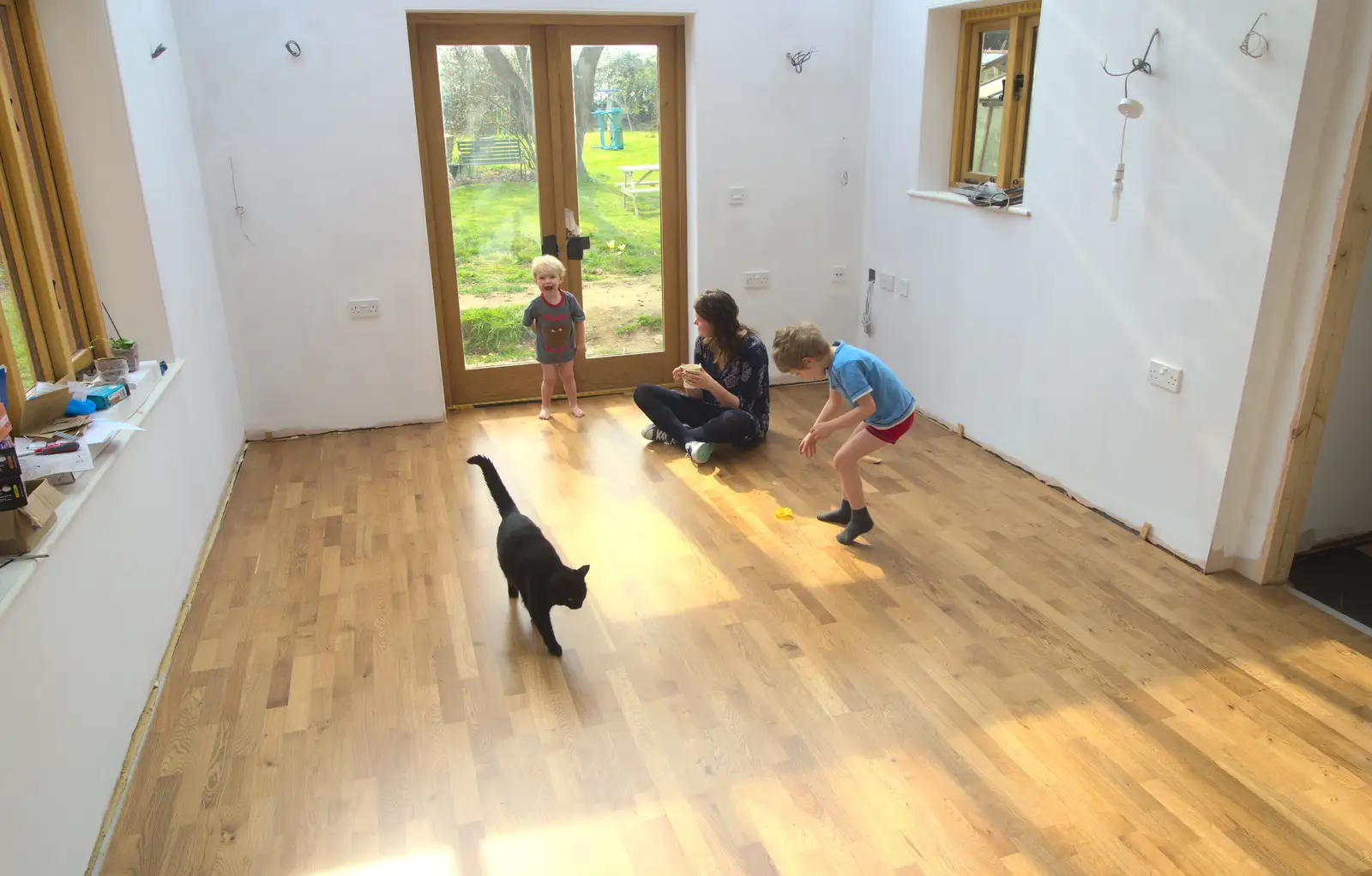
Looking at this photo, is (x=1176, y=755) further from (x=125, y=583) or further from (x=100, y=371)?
(x=100, y=371)

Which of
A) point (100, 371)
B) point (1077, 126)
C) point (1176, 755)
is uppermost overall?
point (1077, 126)

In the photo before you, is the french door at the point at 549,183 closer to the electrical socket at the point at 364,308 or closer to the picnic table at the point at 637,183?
the picnic table at the point at 637,183

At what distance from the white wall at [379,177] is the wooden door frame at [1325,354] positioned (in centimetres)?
316

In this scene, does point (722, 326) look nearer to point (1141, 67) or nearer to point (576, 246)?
point (576, 246)

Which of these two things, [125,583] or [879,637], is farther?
[879,637]

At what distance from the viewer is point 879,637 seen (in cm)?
329

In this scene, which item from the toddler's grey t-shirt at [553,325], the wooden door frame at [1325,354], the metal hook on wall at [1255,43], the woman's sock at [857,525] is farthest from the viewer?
the toddler's grey t-shirt at [553,325]

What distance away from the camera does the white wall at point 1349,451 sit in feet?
11.7

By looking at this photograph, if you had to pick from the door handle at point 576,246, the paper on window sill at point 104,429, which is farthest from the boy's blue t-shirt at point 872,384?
the paper on window sill at point 104,429

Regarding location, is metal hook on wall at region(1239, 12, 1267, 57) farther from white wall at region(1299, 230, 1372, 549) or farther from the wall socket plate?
the wall socket plate

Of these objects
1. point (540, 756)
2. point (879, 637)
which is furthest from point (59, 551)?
point (879, 637)

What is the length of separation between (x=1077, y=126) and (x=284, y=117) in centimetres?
396

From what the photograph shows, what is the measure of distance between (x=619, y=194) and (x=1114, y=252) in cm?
295

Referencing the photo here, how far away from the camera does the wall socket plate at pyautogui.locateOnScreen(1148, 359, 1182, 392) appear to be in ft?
12.3
